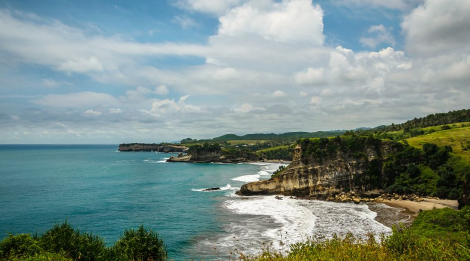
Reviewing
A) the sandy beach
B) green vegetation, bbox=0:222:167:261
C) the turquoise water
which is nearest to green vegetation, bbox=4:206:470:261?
green vegetation, bbox=0:222:167:261

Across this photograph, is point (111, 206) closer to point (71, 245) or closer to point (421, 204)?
point (71, 245)

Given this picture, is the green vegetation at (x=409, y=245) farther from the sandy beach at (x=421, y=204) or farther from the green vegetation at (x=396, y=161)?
the green vegetation at (x=396, y=161)

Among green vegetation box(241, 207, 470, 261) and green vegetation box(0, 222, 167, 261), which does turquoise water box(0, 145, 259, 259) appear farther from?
green vegetation box(241, 207, 470, 261)

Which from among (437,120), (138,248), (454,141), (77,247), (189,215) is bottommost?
(189,215)

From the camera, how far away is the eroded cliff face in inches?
2913

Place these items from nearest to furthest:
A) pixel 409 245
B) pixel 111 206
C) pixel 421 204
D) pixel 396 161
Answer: pixel 409 245
pixel 421 204
pixel 111 206
pixel 396 161

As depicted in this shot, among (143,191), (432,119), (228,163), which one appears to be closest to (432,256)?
(143,191)

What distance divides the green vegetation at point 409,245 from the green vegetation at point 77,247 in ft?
35.3

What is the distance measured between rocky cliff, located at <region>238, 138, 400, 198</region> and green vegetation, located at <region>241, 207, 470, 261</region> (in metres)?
31.2

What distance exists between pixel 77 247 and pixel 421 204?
65.4 metres

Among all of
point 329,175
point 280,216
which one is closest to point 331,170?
point 329,175

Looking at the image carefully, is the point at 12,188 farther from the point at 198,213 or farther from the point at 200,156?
the point at 200,156

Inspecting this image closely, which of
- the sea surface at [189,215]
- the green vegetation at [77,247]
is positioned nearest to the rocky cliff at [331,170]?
the sea surface at [189,215]

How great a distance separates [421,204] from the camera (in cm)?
6128
